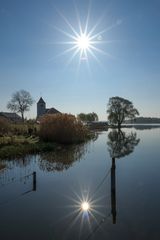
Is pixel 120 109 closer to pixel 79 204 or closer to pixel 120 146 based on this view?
pixel 120 146

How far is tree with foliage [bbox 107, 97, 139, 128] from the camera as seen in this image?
9000cm

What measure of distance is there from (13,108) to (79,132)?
53.2 meters

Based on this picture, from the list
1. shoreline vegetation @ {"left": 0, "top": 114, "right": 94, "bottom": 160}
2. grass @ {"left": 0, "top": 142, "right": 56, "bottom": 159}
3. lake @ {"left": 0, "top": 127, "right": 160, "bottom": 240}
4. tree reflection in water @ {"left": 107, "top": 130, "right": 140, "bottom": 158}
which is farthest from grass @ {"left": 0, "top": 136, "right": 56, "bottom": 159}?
tree reflection in water @ {"left": 107, "top": 130, "right": 140, "bottom": 158}

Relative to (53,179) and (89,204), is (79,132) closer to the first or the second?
(53,179)

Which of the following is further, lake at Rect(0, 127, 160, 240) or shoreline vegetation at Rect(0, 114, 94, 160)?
shoreline vegetation at Rect(0, 114, 94, 160)

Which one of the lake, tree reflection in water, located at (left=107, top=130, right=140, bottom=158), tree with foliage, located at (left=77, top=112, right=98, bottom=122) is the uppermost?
tree with foliage, located at (left=77, top=112, right=98, bottom=122)

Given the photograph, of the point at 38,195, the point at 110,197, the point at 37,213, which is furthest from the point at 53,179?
the point at 37,213

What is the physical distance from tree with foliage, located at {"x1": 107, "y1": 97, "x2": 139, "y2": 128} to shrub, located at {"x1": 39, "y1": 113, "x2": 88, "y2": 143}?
5076 cm

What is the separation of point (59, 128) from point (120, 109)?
54677mm

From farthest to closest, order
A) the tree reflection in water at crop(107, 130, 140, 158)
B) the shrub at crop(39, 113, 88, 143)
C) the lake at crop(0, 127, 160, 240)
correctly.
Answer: the shrub at crop(39, 113, 88, 143), the tree reflection in water at crop(107, 130, 140, 158), the lake at crop(0, 127, 160, 240)

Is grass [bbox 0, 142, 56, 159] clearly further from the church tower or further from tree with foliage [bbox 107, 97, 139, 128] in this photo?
the church tower

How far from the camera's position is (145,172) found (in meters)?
18.8

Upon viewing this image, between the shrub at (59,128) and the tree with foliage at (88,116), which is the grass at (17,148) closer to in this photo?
the shrub at (59,128)

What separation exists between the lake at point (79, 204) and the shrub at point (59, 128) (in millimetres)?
18475
